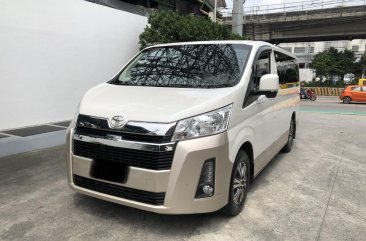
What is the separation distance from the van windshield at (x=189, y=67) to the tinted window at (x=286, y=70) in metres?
1.32

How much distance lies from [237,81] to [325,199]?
75.8 inches

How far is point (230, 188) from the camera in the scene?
3.50m

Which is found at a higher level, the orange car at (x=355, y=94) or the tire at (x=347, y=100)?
the orange car at (x=355, y=94)

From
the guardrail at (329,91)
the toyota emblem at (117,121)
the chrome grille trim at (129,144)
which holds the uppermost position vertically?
the toyota emblem at (117,121)

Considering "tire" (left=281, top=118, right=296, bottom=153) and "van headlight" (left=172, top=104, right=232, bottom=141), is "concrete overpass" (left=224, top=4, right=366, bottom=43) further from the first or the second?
"van headlight" (left=172, top=104, right=232, bottom=141)

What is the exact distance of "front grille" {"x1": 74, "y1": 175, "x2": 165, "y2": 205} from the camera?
3.14 metres

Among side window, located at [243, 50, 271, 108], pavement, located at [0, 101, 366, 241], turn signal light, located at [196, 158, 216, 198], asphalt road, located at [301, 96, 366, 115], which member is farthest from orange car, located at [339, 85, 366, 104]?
turn signal light, located at [196, 158, 216, 198]

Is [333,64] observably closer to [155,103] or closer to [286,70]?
[286,70]

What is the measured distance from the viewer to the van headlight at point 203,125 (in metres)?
3.10

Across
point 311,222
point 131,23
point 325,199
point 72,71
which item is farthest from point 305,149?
point 131,23

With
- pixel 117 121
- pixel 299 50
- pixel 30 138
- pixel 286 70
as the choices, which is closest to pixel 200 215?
pixel 117 121

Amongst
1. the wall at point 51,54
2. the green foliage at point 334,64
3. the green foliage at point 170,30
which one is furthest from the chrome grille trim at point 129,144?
the green foliage at point 334,64

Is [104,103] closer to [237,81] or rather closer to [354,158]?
[237,81]

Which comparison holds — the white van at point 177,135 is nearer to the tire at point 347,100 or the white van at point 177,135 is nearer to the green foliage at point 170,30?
the green foliage at point 170,30
